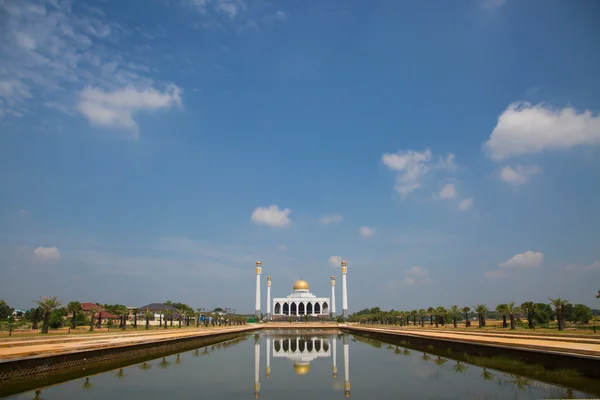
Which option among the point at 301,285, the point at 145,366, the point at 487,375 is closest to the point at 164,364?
the point at 145,366

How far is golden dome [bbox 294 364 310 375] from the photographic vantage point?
14288 mm

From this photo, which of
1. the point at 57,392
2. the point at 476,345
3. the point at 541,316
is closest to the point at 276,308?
the point at 541,316

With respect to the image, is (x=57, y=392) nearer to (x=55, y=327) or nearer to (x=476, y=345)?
(x=476, y=345)

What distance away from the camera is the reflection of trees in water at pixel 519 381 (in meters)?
11.0

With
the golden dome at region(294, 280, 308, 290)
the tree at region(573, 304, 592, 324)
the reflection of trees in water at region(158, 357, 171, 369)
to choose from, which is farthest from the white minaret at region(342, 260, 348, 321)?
the reflection of trees in water at region(158, 357, 171, 369)

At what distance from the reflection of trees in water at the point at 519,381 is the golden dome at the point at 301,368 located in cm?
600

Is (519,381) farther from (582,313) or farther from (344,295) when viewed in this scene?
(344,295)

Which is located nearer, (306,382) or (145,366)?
(306,382)

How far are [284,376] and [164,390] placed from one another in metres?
3.72

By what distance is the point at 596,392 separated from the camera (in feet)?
32.1

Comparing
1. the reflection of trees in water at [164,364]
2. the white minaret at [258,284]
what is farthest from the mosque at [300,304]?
the reflection of trees in water at [164,364]

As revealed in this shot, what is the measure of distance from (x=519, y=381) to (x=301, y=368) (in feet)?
22.6

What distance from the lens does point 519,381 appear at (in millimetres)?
11727

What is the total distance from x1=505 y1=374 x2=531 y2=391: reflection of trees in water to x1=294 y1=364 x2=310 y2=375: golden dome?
6.00 meters
